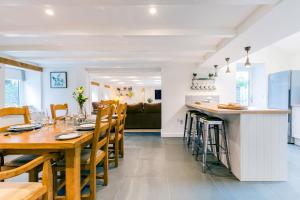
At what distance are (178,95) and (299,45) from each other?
3307 mm

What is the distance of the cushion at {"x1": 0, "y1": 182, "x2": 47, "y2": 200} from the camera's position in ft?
4.06

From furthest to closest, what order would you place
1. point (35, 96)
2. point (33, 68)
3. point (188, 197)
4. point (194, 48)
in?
1. point (35, 96)
2. point (33, 68)
3. point (194, 48)
4. point (188, 197)

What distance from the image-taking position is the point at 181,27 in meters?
2.90

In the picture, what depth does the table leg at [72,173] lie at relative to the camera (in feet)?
5.57

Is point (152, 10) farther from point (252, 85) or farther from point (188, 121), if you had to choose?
point (252, 85)

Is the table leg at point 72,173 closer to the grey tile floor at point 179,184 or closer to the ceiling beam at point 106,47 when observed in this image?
the grey tile floor at point 179,184

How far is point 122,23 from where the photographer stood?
277 cm

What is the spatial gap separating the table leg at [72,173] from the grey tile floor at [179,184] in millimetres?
571

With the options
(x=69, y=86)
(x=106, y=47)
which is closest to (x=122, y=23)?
(x=106, y=47)

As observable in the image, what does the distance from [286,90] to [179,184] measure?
12.7 feet

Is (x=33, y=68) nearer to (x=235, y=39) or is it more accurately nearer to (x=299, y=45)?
(x=235, y=39)

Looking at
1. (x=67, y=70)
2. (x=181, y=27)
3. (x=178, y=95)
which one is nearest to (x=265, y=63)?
(x=178, y=95)

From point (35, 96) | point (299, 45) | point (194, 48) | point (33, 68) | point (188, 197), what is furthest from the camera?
point (35, 96)

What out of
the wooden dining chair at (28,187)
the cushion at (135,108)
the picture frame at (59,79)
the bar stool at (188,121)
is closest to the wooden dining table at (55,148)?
the wooden dining chair at (28,187)
